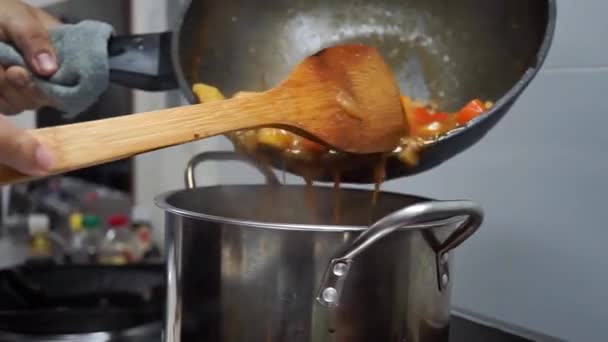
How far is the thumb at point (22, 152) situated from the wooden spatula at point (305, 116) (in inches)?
1.1

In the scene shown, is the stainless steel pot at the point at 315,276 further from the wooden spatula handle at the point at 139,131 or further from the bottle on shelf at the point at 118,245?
the bottle on shelf at the point at 118,245

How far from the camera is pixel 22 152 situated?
358 millimetres

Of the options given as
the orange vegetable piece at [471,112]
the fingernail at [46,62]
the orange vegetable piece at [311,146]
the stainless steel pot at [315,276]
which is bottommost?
the stainless steel pot at [315,276]

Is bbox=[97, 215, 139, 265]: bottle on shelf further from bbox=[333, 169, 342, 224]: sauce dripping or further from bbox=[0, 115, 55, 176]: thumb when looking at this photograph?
bbox=[0, 115, 55, 176]: thumb

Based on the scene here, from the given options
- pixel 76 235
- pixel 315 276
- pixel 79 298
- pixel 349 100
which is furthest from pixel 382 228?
pixel 76 235

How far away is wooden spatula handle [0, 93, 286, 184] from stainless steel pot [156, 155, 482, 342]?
65 millimetres

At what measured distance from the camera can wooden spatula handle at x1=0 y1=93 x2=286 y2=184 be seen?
0.39 meters

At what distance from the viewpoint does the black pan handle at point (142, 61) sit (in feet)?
2.10

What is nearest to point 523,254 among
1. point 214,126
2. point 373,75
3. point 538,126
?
point 538,126

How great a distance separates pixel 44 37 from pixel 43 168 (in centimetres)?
30

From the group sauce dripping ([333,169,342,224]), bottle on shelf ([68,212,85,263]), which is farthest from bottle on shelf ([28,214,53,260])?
sauce dripping ([333,169,342,224])

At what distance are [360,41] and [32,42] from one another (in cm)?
33

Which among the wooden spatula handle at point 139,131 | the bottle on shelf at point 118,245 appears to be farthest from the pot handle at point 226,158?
the bottle on shelf at point 118,245

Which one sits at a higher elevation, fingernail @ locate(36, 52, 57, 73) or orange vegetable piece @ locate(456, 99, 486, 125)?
fingernail @ locate(36, 52, 57, 73)
